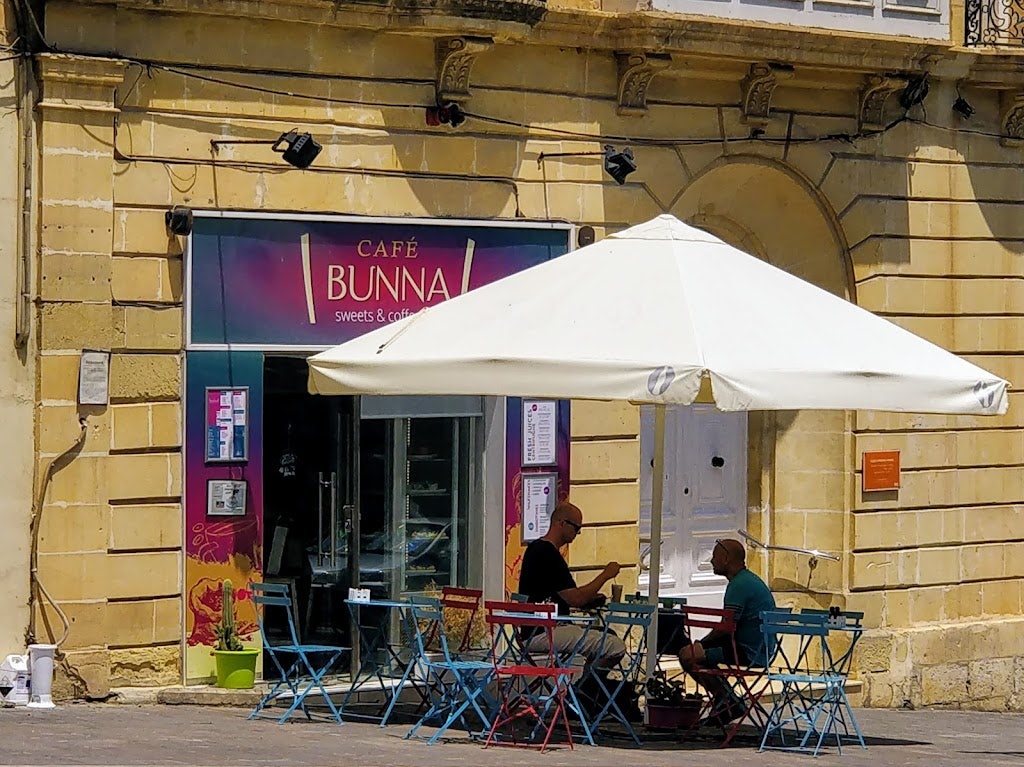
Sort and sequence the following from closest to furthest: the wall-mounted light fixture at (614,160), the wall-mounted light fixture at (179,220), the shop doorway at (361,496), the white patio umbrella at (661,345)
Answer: the white patio umbrella at (661,345) < the wall-mounted light fixture at (179,220) < the shop doorway at (361,496) < the wall-mounted light fixture at (614,160)

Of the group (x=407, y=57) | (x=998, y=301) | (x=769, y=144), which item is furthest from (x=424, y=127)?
(x=998, y=301)

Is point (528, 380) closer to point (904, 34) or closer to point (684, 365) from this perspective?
point (684, 365)

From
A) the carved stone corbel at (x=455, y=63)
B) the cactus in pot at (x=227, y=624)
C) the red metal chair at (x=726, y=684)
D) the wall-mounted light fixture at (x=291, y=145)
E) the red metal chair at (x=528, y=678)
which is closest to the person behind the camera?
the red metal chair at (x=528, y=678)

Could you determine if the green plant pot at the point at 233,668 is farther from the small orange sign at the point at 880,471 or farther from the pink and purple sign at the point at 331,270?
the small orange sign at the point at 880,471

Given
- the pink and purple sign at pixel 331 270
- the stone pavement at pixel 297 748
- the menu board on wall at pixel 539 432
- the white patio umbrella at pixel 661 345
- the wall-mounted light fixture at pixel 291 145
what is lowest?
the stone pavement at pixel 297 748

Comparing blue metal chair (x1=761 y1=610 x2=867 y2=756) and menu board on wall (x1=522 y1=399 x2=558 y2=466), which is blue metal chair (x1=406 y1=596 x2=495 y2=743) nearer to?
blue metal chair (x1=761 y1=610 x2=867 y2=756)

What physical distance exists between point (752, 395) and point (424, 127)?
4369 mm

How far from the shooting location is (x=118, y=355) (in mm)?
12625

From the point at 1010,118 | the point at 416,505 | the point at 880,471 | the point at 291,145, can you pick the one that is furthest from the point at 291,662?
the point at 1010,118

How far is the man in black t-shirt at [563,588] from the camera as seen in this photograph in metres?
11.8

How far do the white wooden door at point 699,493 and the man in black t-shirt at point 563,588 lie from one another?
335 centimetres

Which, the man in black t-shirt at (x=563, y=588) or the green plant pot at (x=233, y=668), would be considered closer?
the man in black t-shirt at (x=563, y=588)

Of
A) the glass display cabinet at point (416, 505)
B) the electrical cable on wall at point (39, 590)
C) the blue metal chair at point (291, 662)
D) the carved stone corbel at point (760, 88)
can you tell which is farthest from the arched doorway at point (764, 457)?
the electrical cable on wall at point (39, 590)

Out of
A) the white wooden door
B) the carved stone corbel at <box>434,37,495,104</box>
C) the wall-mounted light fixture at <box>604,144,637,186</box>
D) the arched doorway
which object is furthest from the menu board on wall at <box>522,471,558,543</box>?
the carved stone corbel at <box>434,37,495,104</box>
